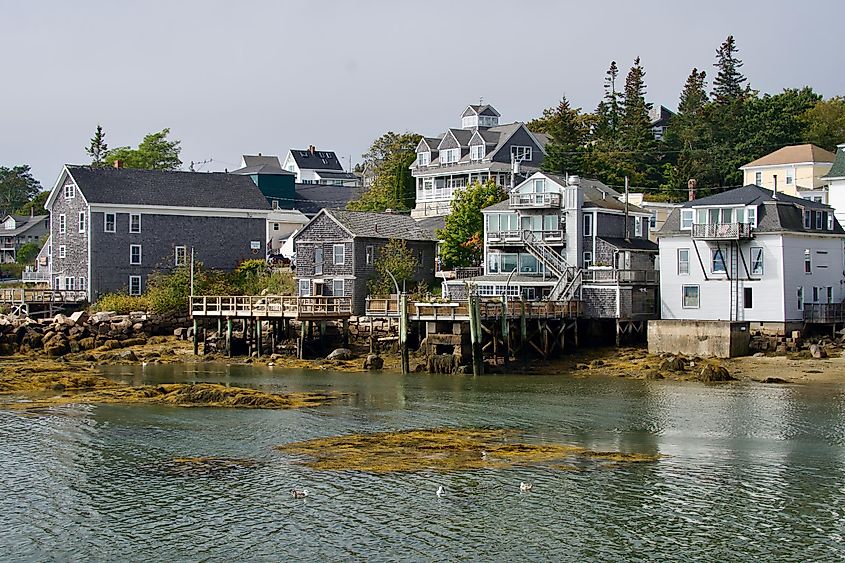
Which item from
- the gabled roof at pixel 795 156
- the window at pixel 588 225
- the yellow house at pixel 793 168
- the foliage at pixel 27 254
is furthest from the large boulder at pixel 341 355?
the foliage at pixel 27 254

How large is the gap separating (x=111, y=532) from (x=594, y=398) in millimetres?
23431

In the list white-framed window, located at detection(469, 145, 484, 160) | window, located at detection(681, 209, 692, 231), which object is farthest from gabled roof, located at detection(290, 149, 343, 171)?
window, located at detection(681, 209, 692, 231)

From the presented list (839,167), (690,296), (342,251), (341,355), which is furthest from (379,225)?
(839,167)

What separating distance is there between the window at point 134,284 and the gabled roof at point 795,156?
148 feet

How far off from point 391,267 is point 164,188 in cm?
1985

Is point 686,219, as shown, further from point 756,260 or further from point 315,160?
point 315,160

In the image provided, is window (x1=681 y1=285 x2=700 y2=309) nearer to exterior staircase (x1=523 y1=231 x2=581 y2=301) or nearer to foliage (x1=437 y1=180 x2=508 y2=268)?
exterior staircase (x1=523 y1=231 x2=581 y2=301)

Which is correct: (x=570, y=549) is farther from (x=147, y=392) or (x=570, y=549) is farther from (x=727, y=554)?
(x=147, y=392)

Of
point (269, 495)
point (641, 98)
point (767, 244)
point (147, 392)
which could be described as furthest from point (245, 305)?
point (641, 98)

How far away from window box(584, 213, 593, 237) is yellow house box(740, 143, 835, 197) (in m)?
24.6

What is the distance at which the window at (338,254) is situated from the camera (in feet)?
218

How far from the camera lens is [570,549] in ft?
79.4

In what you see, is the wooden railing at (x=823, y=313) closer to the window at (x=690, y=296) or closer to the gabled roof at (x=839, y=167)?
the window at (x=690, y=296)

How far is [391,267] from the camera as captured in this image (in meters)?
66.1
